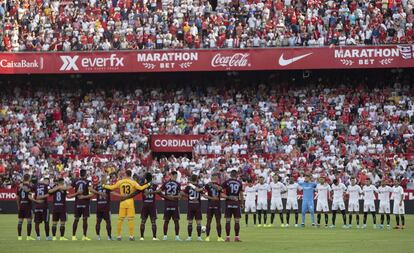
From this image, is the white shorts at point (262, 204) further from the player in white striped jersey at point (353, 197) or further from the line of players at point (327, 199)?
the player in white striped jersey at point (353, 197)

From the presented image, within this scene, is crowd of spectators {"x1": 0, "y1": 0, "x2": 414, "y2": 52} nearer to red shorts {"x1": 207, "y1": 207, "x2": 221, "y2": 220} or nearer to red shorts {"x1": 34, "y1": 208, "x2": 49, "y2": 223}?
red shorts {"x1": 207, "y1": 207, "x2": 221, "y2": 220}

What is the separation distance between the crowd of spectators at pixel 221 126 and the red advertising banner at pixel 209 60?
2190mm

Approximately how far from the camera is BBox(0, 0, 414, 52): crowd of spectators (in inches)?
2072

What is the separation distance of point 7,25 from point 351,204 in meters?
25.3

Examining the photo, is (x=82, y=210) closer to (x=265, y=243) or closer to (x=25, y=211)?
(x=25, y=211)

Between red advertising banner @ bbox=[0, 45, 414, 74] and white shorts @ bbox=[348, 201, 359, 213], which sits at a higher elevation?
red advertising banner @ bbox=[0, 45, 414, 74]

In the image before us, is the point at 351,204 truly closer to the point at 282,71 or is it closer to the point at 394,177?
the point at 394,177

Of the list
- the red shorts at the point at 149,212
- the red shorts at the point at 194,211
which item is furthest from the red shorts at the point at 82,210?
the red shorts at the point at 194,211

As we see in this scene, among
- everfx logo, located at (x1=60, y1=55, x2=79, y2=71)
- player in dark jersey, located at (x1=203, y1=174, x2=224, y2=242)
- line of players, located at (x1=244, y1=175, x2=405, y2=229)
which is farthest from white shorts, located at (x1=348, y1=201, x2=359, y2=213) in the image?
everfx logo, located at (x1=60, y1=55, x2=79, y2=71)

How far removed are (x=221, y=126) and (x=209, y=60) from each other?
3574 mm

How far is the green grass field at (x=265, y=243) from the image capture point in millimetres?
26422

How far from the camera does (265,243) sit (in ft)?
94.7

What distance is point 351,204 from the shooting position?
38.9 meters

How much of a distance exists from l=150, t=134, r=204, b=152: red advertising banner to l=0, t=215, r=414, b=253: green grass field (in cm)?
1761
